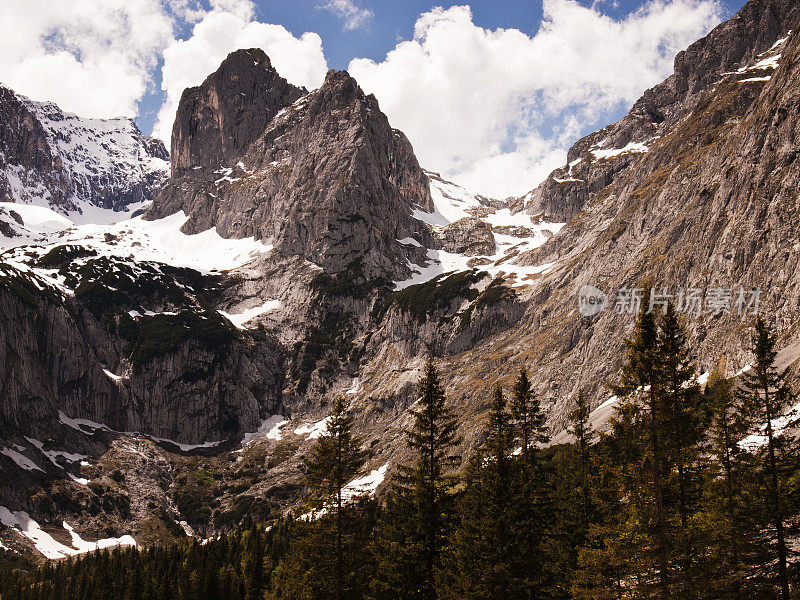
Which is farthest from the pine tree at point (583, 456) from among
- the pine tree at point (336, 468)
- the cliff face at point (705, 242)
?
the cliff face at point (705, 242)

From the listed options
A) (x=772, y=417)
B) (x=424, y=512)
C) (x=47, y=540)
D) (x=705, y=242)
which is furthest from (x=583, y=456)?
(x=47, y=540)

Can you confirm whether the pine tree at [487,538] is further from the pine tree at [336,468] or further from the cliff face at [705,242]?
the cliff face at [705,242]

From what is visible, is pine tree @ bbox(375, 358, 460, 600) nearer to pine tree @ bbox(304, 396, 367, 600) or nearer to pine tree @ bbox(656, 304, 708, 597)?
pine tree @ bbox(304, 396, 367, 600)

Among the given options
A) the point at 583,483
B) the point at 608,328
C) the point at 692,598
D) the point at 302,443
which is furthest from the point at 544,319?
the point at 692,598

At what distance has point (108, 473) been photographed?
586 ft

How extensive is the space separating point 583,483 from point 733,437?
370 inches

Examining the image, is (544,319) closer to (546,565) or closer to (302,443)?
(302,443)

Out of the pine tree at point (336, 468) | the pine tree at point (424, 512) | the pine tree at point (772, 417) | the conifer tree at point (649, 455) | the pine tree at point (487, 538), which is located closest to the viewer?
the conifer tree at point (649, 455)

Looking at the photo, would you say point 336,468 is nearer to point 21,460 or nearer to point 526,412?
point 526,412

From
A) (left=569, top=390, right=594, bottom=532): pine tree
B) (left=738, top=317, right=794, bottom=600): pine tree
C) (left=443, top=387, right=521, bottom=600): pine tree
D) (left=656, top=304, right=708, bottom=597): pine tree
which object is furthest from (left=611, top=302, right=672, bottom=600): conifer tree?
(left=569, top=390, right=594, bottom=532): pine tree

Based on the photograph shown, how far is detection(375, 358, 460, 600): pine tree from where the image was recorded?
109 ft

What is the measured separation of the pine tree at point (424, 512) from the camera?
109 ft

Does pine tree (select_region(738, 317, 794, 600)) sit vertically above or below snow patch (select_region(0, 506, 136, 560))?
below

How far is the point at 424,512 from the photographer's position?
33.6 m
